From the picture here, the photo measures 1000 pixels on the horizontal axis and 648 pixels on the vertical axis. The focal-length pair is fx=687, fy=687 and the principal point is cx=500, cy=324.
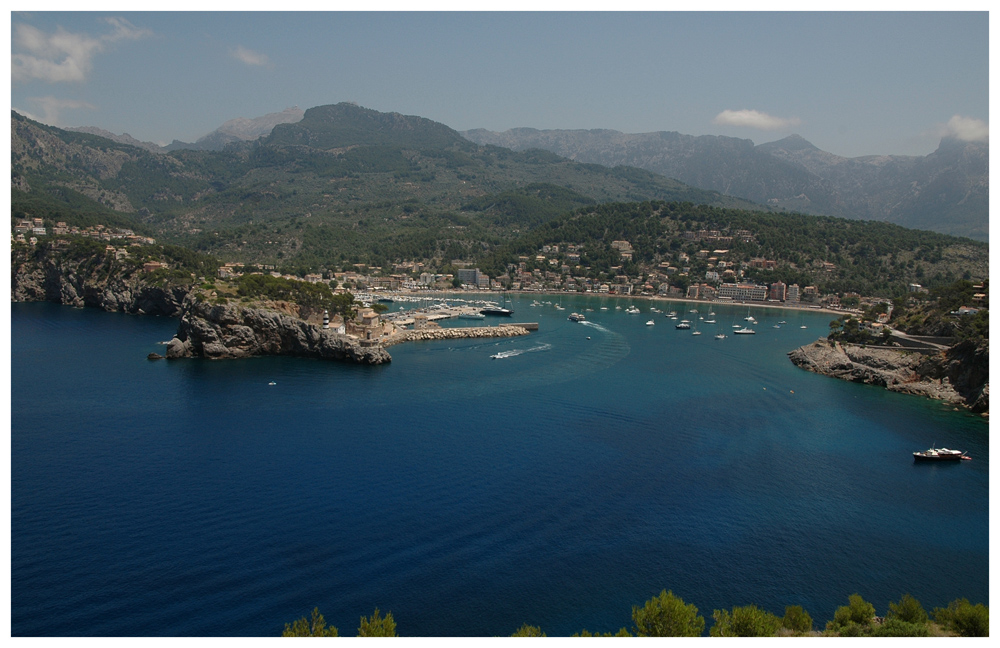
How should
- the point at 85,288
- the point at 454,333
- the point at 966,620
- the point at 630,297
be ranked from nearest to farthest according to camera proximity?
1. the point at 966,620
2. the point at 454,333
3. the point at 85,288
4. the point at 630,297

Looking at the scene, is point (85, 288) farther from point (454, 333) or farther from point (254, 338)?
point (454, 333)

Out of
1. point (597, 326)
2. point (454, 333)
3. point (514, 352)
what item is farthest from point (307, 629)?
point (597, 326)

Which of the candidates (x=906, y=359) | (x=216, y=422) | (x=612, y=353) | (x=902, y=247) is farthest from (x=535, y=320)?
(x=902, y=247)

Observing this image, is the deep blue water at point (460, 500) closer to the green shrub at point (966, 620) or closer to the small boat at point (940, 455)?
the small boat at point (940, 455)

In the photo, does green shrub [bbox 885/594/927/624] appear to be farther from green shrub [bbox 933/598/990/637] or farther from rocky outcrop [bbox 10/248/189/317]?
rocky outcrop [bbox 10/248/189/317]

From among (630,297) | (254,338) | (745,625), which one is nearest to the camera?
(745,625)

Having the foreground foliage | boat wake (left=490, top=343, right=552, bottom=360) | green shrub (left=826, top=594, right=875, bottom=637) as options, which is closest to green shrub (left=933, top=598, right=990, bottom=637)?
the foreground foliage
